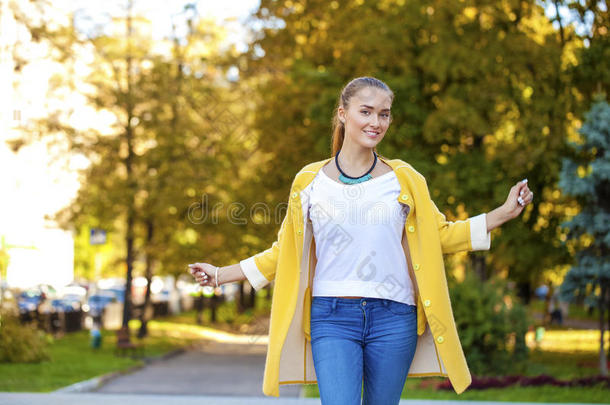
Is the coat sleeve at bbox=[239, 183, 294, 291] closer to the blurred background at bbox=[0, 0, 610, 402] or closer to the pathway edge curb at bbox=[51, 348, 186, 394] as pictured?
the pathway edge curb at bbox=[51, 348, 186, 394]

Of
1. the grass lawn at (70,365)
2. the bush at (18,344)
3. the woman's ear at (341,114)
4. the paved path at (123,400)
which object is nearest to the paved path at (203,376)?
the grass lawn at (70,365)

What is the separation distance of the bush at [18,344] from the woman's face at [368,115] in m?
14.5

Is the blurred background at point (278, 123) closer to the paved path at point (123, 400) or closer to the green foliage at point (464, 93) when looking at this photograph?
the green foliage at point (464, 93)

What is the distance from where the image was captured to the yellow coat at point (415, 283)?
3.97 meters

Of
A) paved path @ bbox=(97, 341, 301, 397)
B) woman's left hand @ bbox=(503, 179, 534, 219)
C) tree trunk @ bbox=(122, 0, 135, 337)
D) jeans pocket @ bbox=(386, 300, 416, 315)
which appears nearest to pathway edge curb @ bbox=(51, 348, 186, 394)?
paved path @ bbox=(97, 341, 301, 397)

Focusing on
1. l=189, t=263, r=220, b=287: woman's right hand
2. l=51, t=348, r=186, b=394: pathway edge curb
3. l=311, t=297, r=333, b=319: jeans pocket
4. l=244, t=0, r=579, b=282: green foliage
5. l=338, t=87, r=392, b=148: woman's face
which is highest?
l=244, t=0, r=579, b=282: green foliage

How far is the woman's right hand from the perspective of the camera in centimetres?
435

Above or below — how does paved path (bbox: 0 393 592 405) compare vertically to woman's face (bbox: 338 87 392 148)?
below

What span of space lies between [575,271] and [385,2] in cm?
797

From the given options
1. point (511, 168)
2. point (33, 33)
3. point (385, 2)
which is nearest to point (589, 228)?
point (511, 168)

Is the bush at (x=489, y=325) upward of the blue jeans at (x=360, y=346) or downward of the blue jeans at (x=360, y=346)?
downward

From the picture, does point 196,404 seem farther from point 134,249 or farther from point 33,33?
point 134,249

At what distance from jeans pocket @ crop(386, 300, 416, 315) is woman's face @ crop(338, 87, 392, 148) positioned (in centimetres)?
68

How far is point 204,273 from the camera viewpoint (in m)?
4.36
